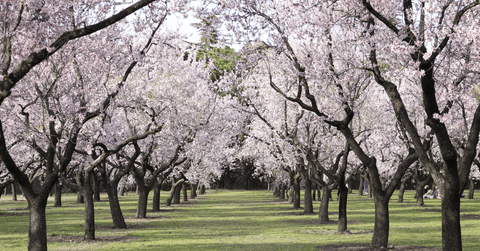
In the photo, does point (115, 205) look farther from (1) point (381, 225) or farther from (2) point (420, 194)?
(2) point (420, 194)

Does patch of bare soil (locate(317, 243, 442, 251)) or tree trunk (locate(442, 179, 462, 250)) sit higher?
tree trunk (locate(442, 179, 462, 250))

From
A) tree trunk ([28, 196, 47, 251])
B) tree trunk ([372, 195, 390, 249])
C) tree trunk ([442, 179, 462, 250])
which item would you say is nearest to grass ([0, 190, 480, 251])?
tree trunk ([372, 195, 390, 249])

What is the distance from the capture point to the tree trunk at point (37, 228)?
14.7 m

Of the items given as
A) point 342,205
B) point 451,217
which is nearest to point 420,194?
point 342,205

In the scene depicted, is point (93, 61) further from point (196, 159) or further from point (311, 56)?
point (196, 159)

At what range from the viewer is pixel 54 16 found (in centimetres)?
1205

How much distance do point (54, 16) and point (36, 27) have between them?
0.53 metres

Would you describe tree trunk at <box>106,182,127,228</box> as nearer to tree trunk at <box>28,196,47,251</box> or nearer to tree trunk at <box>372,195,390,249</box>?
tree trunk at <box>28,196,47,251</box>

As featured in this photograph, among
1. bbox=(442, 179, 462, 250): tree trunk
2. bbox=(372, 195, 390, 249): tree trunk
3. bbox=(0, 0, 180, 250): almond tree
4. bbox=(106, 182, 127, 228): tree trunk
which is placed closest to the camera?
bbox=(0, 0, 180, 250): almond tree

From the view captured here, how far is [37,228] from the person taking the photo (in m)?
14.8

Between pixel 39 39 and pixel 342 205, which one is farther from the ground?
pixel 39 39

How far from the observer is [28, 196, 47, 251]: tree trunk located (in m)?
14.7

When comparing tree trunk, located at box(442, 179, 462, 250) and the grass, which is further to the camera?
the grass

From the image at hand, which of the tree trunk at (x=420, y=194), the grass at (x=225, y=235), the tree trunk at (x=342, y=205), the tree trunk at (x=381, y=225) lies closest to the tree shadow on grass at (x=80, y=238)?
the grass at (x=225, y=235)
